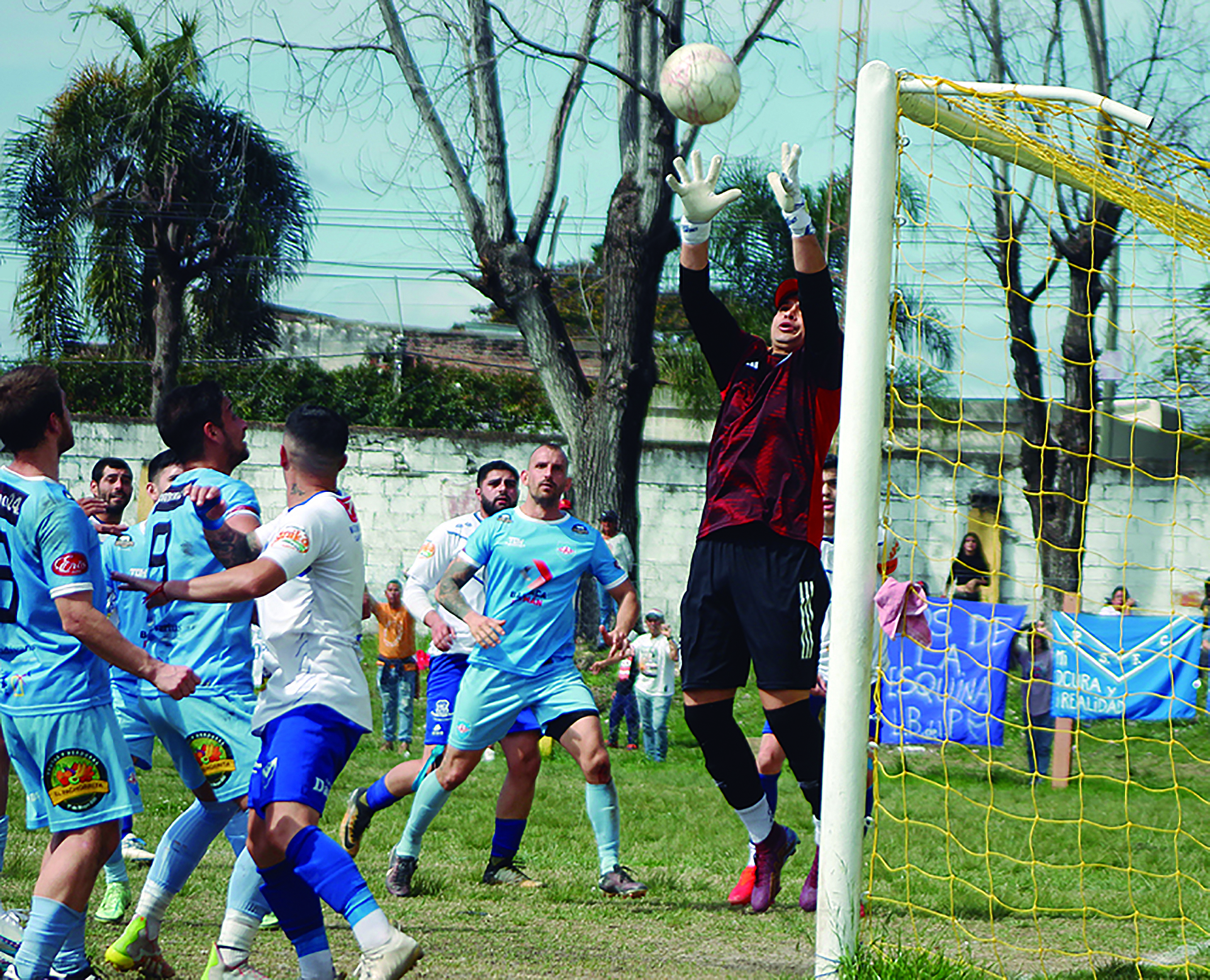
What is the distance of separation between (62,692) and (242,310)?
19684mm

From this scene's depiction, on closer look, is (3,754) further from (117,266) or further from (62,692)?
(117,266)

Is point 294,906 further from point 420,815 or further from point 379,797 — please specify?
point 379,797

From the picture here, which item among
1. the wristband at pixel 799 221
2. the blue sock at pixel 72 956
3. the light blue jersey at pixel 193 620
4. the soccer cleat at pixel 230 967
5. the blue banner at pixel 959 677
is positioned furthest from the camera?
the blue banner at pixel 959 677

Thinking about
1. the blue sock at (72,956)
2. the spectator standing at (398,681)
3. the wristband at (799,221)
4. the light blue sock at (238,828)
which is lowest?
the spectator standing at (398,681)

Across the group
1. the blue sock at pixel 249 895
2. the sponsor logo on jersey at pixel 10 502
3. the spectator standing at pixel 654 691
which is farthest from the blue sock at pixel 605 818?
the spectator standing at pixel 654 691

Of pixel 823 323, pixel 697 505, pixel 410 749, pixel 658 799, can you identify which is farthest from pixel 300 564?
pixel 697 505

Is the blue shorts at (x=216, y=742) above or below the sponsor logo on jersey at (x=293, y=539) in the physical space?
below

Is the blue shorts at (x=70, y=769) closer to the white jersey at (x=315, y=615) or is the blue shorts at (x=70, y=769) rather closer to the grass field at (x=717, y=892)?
the white jersey at (x=315, y=615)

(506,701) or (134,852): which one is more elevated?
(506,701)

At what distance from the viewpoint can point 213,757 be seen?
4652 millimetres

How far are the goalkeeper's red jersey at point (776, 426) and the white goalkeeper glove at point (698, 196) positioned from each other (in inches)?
8.8

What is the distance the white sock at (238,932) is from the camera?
4.12m

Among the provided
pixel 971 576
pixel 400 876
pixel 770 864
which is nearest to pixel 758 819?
pixel 770 864

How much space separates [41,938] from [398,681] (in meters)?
8.89
